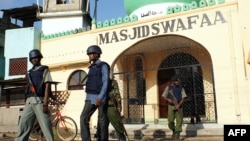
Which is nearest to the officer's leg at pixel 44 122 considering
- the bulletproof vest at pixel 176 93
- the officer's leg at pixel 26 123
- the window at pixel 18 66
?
the officer's leg at pixel 26 123

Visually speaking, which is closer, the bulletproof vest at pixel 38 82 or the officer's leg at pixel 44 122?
the officer's leg at pixel 44 122

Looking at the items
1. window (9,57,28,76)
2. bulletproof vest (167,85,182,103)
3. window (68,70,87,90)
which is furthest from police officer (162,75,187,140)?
window (9,57,28,76)

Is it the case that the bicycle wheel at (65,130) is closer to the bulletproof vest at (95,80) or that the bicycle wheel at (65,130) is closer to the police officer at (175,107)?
the police officer at (175,107)

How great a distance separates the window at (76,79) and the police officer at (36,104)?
7.13 m

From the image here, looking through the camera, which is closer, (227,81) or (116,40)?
(227,81)

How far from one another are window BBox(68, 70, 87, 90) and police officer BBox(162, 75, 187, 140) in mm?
5391

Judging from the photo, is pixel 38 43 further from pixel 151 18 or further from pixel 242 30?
pixel 242 30

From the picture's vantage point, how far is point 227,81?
29.6 feet

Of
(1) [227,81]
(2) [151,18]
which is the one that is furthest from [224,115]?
(2) [151,18]

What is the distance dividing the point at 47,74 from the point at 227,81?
5.93 metres

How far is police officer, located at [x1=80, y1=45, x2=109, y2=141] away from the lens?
4.64m

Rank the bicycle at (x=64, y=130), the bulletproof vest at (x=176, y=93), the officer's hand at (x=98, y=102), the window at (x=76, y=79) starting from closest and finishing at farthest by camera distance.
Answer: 1. the officer's hand at (x=98, y=102)
2. the bulletproof vest at (x=176, y=93)
3. the bicycle at (x=64, y=130)
4. the window at (x=76, y=79)

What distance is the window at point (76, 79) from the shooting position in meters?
12.2

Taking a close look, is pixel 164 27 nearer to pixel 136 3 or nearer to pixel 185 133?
pixel 136 3
